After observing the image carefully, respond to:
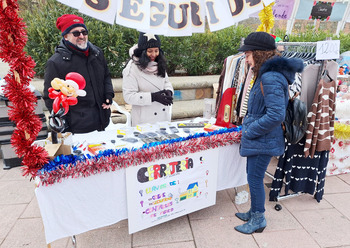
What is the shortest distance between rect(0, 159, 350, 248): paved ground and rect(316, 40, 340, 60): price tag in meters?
1.67

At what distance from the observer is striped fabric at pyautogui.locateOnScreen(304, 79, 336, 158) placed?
259 centimetres

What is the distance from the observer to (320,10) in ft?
23.9

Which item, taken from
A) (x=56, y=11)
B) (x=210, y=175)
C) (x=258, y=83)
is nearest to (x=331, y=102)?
(x=258, y=83)

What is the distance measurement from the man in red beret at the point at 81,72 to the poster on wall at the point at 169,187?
3.31ft

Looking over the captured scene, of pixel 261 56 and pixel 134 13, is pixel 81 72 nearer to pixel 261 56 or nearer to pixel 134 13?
pixel 134 13

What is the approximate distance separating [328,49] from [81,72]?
98.3 inches

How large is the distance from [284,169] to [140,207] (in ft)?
5.70

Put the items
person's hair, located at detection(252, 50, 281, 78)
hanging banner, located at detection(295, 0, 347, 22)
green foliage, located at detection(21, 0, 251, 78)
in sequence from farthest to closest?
hanging banner, located at detection(295, 0, 347, 22) < green foliage, located at detection(21, 0, 251, 78) < person's hair, located at detection(252, 50, 281, 78)

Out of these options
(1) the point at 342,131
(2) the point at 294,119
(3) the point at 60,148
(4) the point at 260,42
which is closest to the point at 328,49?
(2) the point at 294,119

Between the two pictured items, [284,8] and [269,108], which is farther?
[284,8]

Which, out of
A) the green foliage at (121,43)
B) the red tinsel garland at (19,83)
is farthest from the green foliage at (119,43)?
the red tinsel garland at (19,83)

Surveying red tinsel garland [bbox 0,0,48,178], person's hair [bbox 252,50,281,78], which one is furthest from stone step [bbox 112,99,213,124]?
red tinsel garland [bbox 0,0,48,178]

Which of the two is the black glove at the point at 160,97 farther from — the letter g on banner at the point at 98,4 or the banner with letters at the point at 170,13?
the letter g on banner at the point at 98,4

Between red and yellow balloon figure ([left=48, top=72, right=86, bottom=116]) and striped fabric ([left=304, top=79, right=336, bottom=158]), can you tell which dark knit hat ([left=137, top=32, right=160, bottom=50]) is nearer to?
red and yellow balloon figure ([left=48, top=72, right=86, bottom=116])
